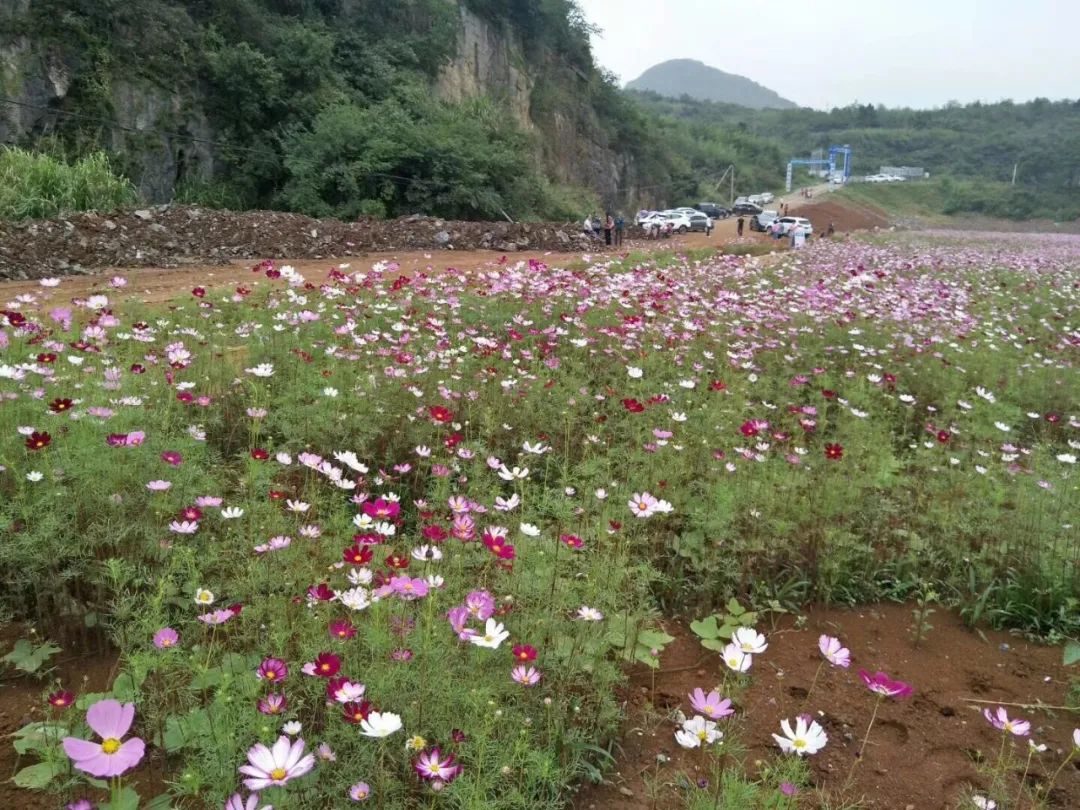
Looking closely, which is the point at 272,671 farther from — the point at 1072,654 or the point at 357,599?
the point at 1072,654

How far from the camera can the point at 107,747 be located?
124 centimetres

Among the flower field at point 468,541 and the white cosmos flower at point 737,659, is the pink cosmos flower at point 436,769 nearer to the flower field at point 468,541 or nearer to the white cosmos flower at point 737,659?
the flower field at point 468,541

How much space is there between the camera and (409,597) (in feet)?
6.58

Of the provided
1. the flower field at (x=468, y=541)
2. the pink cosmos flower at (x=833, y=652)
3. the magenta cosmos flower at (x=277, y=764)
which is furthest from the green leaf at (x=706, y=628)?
the magenta cosmos flower at (x=277, y=764)

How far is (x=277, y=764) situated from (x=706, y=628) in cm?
176

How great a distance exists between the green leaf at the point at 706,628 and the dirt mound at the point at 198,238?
919 cm

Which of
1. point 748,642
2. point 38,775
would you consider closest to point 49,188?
point 38,775

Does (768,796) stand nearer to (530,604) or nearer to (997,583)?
(530,604)

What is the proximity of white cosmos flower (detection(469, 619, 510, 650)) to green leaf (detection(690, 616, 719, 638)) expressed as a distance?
1.08 metres

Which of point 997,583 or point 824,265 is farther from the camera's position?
point 824,265

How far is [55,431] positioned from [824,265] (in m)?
Answer: 11.2

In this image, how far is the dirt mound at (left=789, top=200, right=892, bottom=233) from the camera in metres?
45.3

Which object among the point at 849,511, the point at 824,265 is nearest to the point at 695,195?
the point at 824,265

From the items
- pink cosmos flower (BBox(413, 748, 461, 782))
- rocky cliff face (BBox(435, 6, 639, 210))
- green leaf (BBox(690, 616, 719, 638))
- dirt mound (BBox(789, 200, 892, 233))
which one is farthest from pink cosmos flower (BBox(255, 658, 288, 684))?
dirt mound (BBox(789, 200, 892, 233))
